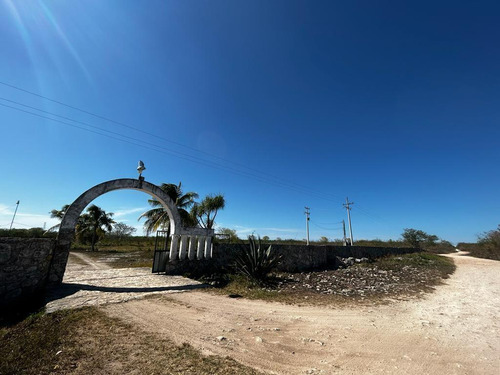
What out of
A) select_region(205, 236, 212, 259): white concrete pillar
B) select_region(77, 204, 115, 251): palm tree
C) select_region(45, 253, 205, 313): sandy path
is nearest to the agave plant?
select_region(205, 236, 212, 259): white concrete pillar

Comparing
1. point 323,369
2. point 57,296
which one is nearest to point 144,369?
point 323,369

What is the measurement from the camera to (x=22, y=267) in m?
6.05

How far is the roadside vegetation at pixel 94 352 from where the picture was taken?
2936 millimetres

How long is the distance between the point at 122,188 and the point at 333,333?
31.0ft

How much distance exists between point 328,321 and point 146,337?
4.00 metres

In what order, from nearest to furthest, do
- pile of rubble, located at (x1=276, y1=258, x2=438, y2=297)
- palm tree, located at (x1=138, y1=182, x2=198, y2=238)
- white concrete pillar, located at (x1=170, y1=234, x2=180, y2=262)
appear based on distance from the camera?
pile of rubble, located at (x1=276, y1=258, x2=438, y2=297)
white concrete pillar, located at (x1=170, y1=234, x2=180, y2=262)
palm tree, located at (x1=138, y1=182, x2=198, y2=238)

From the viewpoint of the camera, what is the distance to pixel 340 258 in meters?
16.3

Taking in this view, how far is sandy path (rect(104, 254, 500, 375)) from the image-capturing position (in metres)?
3.27

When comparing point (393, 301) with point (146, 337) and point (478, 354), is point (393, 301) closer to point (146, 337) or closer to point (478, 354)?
point (478, 354)

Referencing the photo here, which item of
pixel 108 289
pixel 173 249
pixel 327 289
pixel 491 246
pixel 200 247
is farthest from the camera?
pixel 491 246

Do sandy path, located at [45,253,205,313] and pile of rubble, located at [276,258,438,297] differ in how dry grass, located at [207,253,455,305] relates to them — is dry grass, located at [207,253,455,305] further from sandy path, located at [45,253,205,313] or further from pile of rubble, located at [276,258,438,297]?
sandy path, located at [45,253,205,313]

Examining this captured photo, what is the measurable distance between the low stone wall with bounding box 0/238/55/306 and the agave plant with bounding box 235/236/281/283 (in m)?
7.19

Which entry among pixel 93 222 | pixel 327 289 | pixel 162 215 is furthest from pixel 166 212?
pixel 93 222

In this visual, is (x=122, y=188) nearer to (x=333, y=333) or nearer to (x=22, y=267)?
(x=22, y=267)
